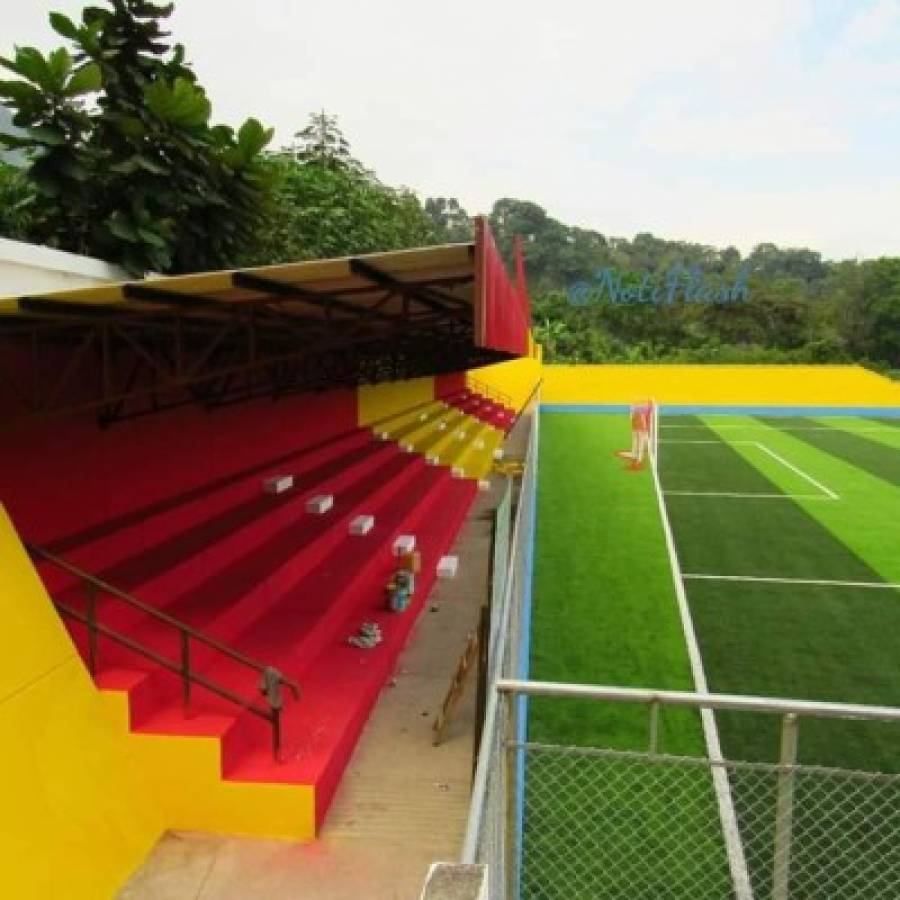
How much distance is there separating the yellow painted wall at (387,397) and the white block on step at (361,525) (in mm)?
7765

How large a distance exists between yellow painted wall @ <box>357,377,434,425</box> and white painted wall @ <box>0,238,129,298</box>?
11.0 meters

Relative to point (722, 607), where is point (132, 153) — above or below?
above

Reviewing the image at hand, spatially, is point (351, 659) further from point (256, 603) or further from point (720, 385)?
point (720, 385)

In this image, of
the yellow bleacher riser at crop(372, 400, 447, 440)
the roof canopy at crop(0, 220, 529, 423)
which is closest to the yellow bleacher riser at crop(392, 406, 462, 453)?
the yellow bleacher riser at crop(372, 400, 447, 440)

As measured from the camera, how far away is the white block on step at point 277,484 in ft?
34.9

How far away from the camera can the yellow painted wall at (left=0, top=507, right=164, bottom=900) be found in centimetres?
430

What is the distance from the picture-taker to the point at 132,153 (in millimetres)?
10234

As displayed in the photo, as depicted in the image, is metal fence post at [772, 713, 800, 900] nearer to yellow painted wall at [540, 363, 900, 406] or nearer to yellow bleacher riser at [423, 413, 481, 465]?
yellow bleacher riser at [423, 413, 481, 465]

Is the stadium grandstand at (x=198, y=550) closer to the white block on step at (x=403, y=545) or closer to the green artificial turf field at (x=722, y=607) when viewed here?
the white block on step at (x=403, y=545)

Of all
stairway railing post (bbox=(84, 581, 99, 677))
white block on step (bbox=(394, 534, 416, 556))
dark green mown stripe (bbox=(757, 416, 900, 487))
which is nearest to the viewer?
stairway railing post (bbox=(84, 581, 99, 677))

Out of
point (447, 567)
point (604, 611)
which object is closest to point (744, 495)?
point (604, 611)

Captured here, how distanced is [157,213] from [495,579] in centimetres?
801

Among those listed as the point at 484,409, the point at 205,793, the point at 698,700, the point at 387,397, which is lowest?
the point at 205,793

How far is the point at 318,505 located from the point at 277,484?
2.29 feet
